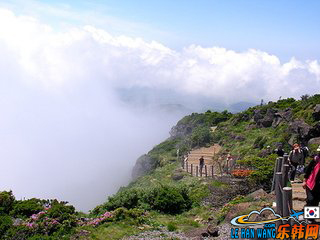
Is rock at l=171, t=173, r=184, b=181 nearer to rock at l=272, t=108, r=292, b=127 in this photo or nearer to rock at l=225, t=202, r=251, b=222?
rock at l=225, t=202, r=251, b=222

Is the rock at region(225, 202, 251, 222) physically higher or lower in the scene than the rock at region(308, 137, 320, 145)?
lower

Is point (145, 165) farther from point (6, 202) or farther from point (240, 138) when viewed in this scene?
point (6, 202)

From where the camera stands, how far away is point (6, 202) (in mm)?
17422

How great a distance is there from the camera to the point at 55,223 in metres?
14.5

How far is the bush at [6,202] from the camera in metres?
17.0

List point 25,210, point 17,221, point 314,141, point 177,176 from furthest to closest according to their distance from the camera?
point 177,176, point 314,141, point 25,210, point 17,221

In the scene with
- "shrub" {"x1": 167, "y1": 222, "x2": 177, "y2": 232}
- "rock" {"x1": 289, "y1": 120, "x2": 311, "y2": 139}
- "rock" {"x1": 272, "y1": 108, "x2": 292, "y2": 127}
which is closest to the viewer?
"shrub" {"x1": 167, "y1": 222, "x2": 177, "y2": 232}

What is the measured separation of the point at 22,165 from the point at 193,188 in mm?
90409

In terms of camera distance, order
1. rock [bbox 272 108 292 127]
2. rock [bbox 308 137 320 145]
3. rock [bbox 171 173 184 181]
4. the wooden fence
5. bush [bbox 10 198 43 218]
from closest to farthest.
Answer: the wooden fence, bush [bbox 10 198 43 218], rock [bbox 308 137 320 145], rock [bbox 171 173 184 181], rock [bbox 272 108 292 127]

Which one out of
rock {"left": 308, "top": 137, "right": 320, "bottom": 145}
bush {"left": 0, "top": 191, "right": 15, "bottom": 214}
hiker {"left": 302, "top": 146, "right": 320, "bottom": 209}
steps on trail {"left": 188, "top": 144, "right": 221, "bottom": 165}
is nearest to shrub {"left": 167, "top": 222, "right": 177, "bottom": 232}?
A: hiker {"left": 302, "top": 146, "right": 320, "bottom": 209}

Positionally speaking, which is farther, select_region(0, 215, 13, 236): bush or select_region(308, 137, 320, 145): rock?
select_region(308, 137, 320, 145): rock

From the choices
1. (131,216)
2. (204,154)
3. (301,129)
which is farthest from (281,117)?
(131,216)

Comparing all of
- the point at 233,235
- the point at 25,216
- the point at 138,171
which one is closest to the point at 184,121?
the point at 138,171

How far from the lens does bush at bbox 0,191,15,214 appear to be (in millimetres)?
16961
